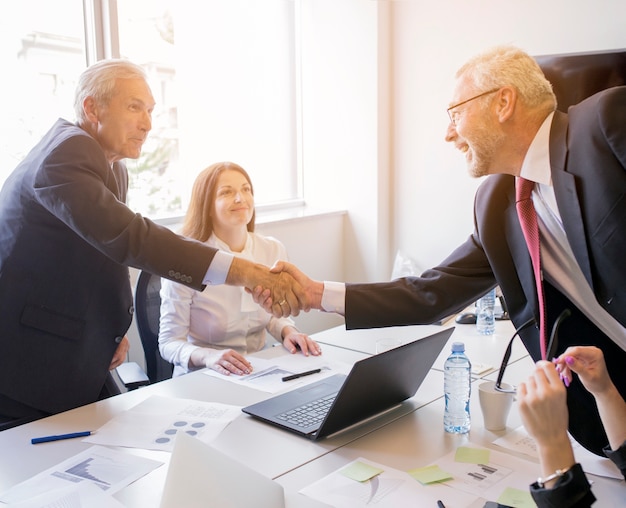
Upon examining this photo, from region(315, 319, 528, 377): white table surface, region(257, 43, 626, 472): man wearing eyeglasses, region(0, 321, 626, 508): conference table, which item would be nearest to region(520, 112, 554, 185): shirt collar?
region(257, 43, 626, 472): man wearing eyeglasses

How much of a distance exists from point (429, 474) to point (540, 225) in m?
0.72

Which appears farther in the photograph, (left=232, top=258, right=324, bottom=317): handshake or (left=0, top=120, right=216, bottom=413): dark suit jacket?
(left=232, top=258, right=324, bottom=317): handshake

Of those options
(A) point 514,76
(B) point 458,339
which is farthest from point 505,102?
(B) point 458,339

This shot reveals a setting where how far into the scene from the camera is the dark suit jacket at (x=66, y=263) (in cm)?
193

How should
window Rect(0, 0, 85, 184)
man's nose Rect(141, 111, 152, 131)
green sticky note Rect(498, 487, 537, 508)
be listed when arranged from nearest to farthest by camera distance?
green sticky note Rect(498, 487, 537, 508) < man's nose Rect(141, 111, 152, 131) < window Rect(0, 0, 85, 184)

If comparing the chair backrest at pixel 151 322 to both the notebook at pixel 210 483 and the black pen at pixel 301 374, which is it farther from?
the notebook at pixel 210 483

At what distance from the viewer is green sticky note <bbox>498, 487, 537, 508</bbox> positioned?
1320mm

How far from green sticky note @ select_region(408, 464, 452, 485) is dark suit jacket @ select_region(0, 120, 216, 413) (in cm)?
92

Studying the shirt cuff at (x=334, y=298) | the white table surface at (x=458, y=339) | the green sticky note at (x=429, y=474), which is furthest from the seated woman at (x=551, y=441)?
the white table surface at (x=458, y=339)

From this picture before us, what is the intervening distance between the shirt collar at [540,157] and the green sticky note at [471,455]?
2.27ft

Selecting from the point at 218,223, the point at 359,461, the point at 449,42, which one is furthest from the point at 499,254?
the point at 449,42

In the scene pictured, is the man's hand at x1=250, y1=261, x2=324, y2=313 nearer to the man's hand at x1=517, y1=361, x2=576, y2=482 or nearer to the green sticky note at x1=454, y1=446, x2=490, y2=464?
the green sticky note at x1=454, y1=446, x2=490, y2=464

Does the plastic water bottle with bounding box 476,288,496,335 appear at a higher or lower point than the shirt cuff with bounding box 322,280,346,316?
lower

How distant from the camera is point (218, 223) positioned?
2781 mm
